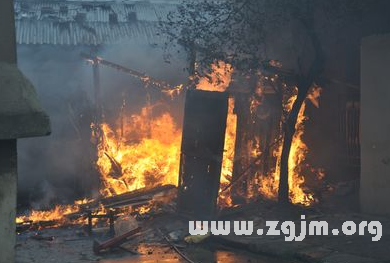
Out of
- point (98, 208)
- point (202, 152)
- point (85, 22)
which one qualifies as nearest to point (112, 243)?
point (98, 208)

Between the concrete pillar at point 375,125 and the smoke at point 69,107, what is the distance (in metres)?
6.42

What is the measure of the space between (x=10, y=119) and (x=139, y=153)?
12.5 metres

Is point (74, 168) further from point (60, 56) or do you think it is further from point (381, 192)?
point (381, 192)

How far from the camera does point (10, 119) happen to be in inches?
117

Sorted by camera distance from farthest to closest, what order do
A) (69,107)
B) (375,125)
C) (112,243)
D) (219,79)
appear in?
(69,107)
(219,79)
(375,125)
(112,243)

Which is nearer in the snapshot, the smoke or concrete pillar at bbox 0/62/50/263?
concrete pillar at bbox 0/62/50/263

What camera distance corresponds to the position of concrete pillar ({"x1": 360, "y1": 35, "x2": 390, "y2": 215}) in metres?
11.0

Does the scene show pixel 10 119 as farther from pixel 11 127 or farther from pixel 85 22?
pixel 85 22

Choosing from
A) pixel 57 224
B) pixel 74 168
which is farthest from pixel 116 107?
pixel 57 224

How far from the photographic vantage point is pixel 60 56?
16.6 meters

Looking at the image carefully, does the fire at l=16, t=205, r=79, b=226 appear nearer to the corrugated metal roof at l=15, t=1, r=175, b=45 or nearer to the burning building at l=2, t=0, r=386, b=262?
the burning building at l=2, t=0, r=386, b=262

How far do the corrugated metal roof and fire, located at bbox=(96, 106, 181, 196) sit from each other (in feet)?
11.5

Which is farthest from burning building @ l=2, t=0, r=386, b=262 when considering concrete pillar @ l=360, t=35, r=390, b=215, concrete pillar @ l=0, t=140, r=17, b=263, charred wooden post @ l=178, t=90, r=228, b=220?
concrete pillar @ l=0, t=140, r=17, b=263

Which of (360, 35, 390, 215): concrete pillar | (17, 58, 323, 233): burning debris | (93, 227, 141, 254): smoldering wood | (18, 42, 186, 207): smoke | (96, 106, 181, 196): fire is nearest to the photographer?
(93, 227, 141, 254): smoldering wood
